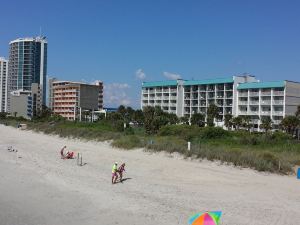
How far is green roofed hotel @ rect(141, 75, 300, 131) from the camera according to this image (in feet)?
295

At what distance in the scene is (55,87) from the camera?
16300cm

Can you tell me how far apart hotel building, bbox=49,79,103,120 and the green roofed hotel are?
34.9m

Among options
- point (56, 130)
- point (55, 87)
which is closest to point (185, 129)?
point (56, 130)

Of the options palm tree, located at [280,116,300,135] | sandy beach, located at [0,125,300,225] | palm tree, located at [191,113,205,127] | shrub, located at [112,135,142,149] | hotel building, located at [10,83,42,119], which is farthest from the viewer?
hotel building, located at [10,83,42,119]

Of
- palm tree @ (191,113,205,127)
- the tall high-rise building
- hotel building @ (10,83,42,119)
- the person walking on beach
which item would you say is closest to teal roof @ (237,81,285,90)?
palm tree @ (191,113,205,127)

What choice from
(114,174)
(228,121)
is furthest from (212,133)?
(228,121)

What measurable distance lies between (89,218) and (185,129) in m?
41.5

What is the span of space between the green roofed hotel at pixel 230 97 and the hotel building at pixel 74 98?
114 ft

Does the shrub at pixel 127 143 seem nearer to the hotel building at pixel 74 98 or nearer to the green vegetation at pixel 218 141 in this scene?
the green vegetation at pixel 218 141

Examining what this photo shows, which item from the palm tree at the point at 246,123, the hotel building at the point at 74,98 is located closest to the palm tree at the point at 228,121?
the palm tree at the point at 246,123

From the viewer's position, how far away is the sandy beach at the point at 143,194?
13164mm

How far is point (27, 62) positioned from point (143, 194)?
186 m

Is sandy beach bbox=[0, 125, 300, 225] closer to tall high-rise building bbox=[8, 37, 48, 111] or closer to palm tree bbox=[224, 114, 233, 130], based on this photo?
palm tree bbox=[224, 114, 233, 130]

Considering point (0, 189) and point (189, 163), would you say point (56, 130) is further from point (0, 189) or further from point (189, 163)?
point (0, 189)
